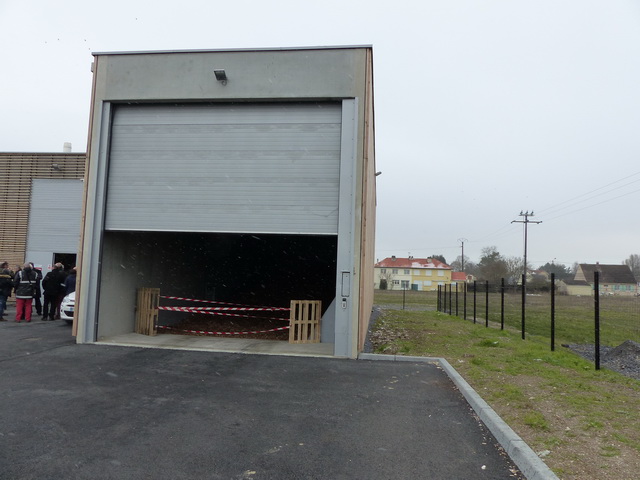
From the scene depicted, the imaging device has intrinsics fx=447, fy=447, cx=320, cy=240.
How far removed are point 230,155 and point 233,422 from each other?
628 centimetres

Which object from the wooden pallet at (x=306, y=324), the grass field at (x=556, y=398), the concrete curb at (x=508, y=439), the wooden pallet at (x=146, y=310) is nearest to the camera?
the concrete curb at (x=508, y=439)

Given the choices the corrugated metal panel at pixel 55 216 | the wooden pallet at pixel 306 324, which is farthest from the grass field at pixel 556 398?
the corrugated metal panel at pixel 55 216

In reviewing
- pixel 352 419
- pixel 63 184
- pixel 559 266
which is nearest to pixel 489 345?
pixel 352 419

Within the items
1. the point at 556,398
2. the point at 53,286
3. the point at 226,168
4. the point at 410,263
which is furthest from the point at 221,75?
the point at 410,263

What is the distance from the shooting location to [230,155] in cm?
970

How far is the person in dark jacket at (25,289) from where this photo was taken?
12.3 metres

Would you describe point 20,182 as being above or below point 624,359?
above

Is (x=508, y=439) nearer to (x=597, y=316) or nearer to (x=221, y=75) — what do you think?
(x=597, y=316)

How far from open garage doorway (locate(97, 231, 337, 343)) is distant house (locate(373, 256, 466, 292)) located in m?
67.0

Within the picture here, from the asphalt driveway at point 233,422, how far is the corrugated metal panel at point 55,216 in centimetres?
1091

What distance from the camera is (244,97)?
9516 millimetres

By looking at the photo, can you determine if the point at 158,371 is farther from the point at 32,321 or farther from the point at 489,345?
the point at 32,321

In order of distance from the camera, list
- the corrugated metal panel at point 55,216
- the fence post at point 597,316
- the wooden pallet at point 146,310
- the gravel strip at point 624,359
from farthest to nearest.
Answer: the corrugated metal panel at point 55,216 < the wooden pallet at point 146,310 < the gravel strip at point 624,359 < the fence post at point 597,316

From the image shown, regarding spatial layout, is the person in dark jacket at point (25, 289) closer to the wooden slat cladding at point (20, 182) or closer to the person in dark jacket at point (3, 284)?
the person in dark jacket at point (3, 284)
